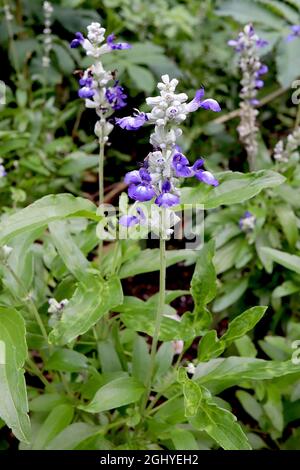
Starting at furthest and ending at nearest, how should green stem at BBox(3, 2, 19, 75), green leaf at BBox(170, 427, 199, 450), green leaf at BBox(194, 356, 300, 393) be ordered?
1. green stem at BBox(3, 2, 19, 75)
2. green leaf at BBox(170, 427, 199, 450)
3. green leaf at BBox(194, 356, 300, 393)

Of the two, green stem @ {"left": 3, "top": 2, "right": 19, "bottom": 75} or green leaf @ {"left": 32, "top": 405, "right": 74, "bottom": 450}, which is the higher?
green stem @ {"left": 3, "top": 2, "right": 19, "bottom": 75}

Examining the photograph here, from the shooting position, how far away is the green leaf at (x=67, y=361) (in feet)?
6.10

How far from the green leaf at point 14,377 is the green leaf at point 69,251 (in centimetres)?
38

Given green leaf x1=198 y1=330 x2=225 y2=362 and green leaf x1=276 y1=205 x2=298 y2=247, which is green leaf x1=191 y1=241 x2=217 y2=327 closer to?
green leaf x1=198 y1=330 x2=225 y2=362

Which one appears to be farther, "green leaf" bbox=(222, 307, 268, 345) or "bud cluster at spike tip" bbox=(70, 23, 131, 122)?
"bud cluster at spike tip" bbox=(70, 23, 131, 122)

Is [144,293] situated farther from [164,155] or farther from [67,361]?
[164,155]

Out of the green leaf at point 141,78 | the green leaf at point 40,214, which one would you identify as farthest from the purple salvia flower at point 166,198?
the green leaf at point 141,78

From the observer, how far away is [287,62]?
3393 mm

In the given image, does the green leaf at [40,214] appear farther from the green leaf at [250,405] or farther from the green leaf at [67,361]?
the green leaf at [250,405]

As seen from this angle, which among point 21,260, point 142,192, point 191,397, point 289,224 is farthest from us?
→ point 289,224

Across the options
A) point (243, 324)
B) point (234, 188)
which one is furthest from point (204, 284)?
point (234, 188)

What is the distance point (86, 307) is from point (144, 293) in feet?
5.77

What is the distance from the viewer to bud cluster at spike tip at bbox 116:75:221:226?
1364 millimetres

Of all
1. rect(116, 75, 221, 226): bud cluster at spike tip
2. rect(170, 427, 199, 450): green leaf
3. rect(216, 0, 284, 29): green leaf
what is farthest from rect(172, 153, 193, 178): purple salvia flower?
rect(216, 0, 284, 29): green leaf
